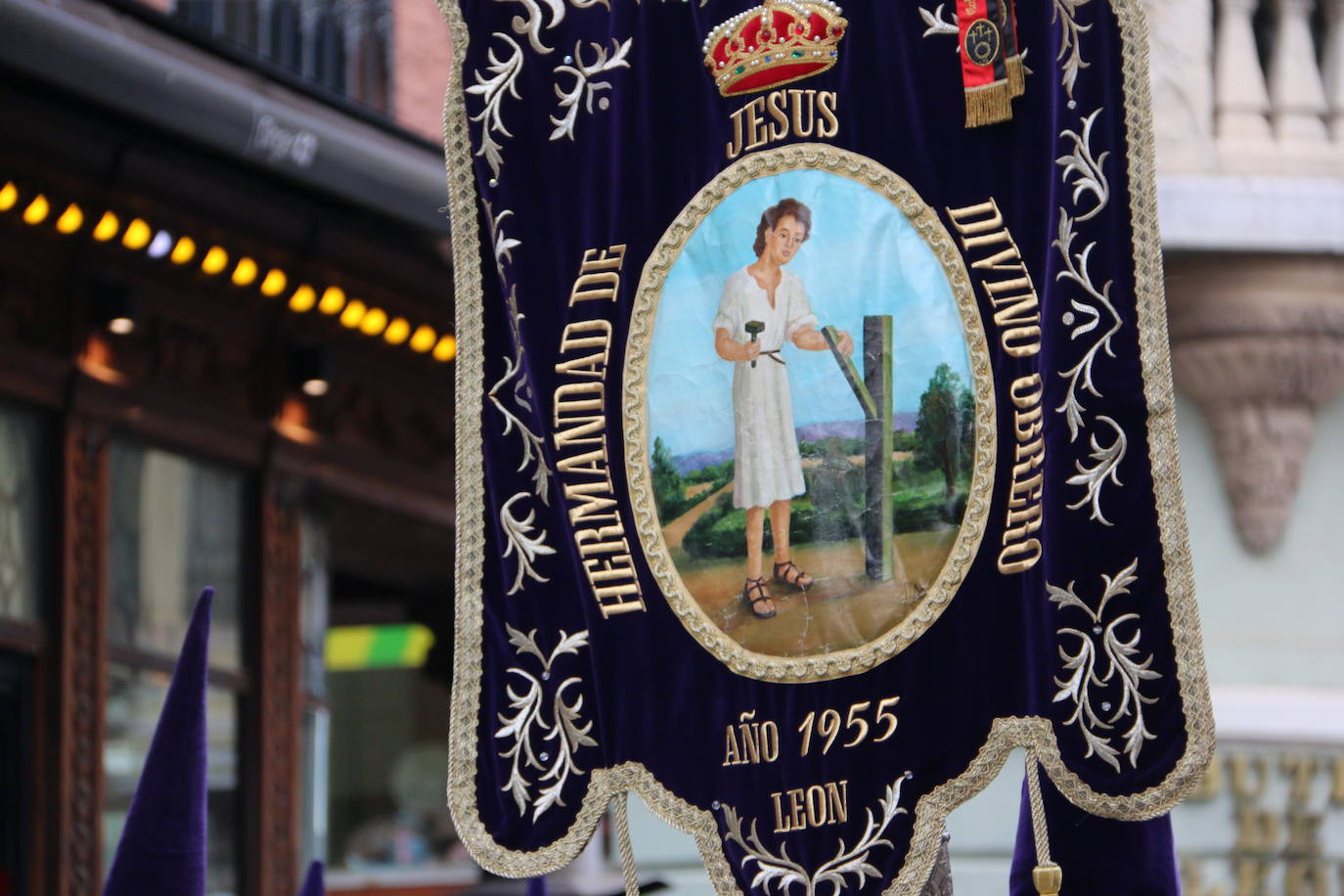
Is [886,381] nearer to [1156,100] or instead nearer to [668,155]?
[668,155]

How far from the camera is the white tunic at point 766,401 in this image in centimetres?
418


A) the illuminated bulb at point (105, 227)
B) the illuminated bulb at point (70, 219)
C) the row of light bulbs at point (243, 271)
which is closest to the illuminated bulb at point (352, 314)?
the row of light bulbs at point (243, 271)

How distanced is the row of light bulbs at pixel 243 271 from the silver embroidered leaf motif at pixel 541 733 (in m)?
4.07

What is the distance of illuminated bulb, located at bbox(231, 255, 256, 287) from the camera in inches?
365

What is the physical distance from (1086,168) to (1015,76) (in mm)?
216

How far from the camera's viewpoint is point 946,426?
4.04 metres

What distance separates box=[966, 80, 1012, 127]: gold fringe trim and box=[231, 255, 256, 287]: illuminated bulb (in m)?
5.74

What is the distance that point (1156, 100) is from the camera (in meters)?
7.07

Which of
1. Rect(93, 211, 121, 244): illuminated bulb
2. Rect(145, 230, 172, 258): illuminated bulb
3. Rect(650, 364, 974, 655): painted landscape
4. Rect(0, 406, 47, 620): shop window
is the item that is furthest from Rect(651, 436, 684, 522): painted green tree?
Rect(145, 230, 172, 258): illuminated bulb

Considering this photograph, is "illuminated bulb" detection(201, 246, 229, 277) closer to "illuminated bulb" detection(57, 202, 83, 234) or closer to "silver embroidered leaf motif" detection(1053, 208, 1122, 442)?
"illuminated bulb" detection(57, 202, 83, 234)

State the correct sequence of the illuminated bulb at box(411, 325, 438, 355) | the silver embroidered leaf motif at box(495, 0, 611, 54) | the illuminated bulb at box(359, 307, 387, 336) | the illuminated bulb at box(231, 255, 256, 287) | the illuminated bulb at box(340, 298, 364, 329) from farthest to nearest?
the illuminated bulb at box(411, 325, 438, 355), the illuminated bulb at box(359, 307, 387, 336), the illuminated bulb at box(340, 298, 364, 329), the illuminated bulb at box(231, 255, 256, 287), the silver embroidered leaf motif at box(495, 0, 611, 54)

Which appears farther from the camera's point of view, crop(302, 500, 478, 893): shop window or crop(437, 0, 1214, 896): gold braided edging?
crop(302, 500, 478, 893): shop window

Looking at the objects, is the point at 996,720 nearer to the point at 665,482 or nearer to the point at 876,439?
the point at 876,439

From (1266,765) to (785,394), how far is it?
332cm
